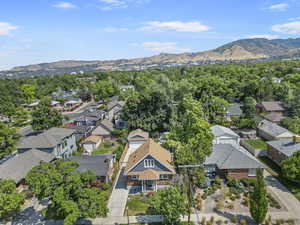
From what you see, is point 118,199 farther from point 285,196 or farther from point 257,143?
point 257,143

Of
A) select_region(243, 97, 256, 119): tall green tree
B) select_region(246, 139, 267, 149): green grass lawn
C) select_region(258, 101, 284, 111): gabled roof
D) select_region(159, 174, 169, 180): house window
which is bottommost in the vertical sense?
select_region(246, 139, 267, 149): green grass lawn

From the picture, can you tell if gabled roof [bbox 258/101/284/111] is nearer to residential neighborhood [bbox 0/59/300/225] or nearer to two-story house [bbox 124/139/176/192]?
residential neighborhood [bbox 0/59/300/225]

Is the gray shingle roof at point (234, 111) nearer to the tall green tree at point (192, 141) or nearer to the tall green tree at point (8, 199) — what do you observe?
the tall green tree at point (192, 141)

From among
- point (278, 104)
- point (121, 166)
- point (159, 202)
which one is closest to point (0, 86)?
point (121, 166)

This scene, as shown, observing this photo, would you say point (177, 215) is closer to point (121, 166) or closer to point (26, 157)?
point (121, 166)

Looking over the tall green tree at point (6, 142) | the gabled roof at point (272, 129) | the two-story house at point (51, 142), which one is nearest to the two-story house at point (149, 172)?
the two-story house at point (51, 142)

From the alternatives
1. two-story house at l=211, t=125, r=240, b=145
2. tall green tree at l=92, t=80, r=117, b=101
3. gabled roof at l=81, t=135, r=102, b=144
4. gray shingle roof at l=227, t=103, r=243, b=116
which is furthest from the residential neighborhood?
tall green tree at l=92, t=80, r=117, b=101

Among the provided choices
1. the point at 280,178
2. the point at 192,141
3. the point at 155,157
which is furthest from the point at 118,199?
the point at 280,178
